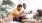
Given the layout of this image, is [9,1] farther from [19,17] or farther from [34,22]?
[34,22]

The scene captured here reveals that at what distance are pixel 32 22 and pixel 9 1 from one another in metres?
0.39

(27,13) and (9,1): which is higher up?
(9,1)

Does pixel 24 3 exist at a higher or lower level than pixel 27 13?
higher

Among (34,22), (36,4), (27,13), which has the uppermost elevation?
(36,4)

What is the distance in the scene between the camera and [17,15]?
2.26ft

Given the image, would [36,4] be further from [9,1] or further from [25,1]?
[9,1]

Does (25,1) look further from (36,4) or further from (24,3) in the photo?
(36,4)

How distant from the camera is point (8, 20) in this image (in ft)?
2.26

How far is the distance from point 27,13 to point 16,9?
0.15m

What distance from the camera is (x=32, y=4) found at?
69cm

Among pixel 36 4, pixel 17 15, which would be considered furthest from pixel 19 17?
pixel 36 4

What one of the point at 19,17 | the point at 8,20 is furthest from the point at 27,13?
the point at 8,20

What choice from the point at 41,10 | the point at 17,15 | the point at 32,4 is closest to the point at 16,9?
the point at 17,15

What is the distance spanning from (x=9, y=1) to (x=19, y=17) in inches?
9.4
